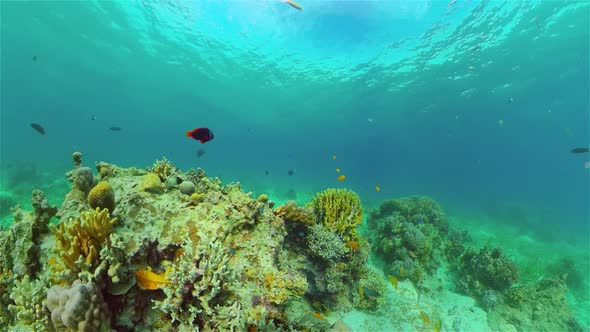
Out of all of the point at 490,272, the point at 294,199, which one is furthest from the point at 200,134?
the point at 294,199

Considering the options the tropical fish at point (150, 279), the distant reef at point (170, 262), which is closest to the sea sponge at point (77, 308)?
the distant reef at point (170, 262)

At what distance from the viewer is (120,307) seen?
286 cm

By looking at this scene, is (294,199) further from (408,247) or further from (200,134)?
(200,134)

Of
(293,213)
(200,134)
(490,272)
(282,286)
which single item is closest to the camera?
(282,286)

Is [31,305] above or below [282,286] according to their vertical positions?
below

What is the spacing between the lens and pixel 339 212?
663 cm

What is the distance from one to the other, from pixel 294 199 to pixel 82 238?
19709 millimetres

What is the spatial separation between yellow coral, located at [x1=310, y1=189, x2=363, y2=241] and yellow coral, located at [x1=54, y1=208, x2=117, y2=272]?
Answer: 180 inches

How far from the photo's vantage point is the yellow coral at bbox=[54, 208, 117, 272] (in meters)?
2.69

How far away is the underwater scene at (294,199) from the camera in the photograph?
289 centimetres

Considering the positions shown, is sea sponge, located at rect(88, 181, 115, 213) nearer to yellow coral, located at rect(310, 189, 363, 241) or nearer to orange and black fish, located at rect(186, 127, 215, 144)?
orange and black fish, located at rect(186, 127, 215, 144)

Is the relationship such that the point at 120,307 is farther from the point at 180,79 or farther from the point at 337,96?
the point at 180,79

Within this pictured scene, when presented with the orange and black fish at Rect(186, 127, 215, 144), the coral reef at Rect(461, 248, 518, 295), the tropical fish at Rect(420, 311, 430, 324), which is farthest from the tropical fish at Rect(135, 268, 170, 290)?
the coral reef at Rect(461, 248, 518, 295)

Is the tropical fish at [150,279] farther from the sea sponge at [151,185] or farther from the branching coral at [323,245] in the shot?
the branching coral at [323,245]
